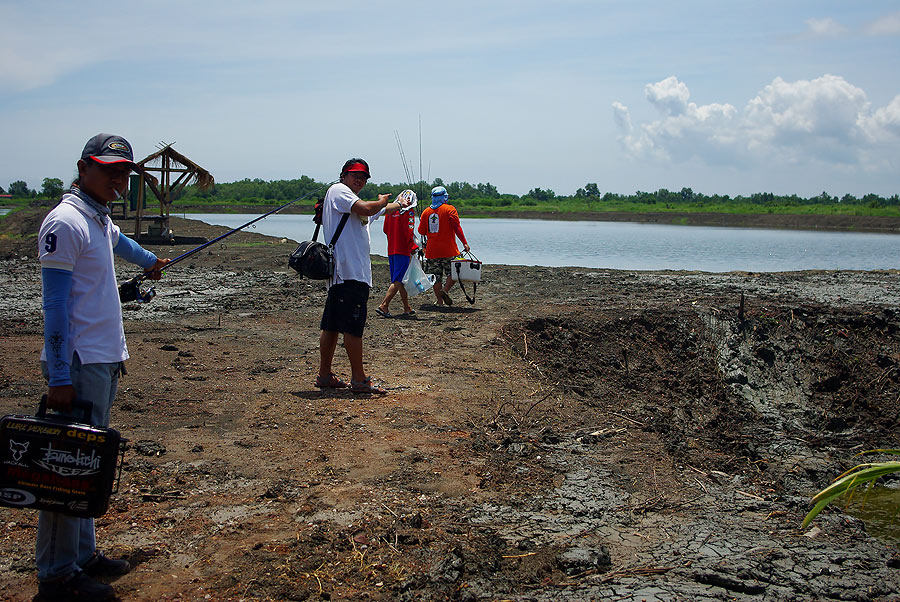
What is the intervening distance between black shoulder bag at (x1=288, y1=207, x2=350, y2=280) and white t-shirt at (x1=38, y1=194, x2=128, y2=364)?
2751 mm

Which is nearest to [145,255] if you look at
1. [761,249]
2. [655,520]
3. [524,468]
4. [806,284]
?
[524,468]

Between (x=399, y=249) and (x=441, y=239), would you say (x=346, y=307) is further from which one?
(x=441, y=239)

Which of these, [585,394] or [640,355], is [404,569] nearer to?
[585,394]

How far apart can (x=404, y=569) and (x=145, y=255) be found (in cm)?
203

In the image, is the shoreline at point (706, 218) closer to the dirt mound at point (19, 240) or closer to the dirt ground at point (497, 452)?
the dirt mound at point (19, 240)

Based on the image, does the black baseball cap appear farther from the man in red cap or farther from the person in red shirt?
the person in red shirt

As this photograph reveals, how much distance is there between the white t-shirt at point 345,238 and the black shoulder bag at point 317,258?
4 centimetres

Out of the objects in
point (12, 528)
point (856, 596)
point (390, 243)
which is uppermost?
point (390, 243)

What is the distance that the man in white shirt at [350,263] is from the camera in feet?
20.4

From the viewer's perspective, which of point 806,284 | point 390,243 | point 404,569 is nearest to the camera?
point 404,569

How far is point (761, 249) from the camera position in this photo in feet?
95.8

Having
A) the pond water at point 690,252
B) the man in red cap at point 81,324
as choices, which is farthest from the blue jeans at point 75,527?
the pond water at point 690,252

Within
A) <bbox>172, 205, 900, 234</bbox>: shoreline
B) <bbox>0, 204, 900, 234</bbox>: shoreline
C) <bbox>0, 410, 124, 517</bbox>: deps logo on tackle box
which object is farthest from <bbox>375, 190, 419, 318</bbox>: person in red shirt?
<bbox>172, 205, 900, 234</bbox>: shoreline

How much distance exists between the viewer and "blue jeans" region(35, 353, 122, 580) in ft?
10.6
